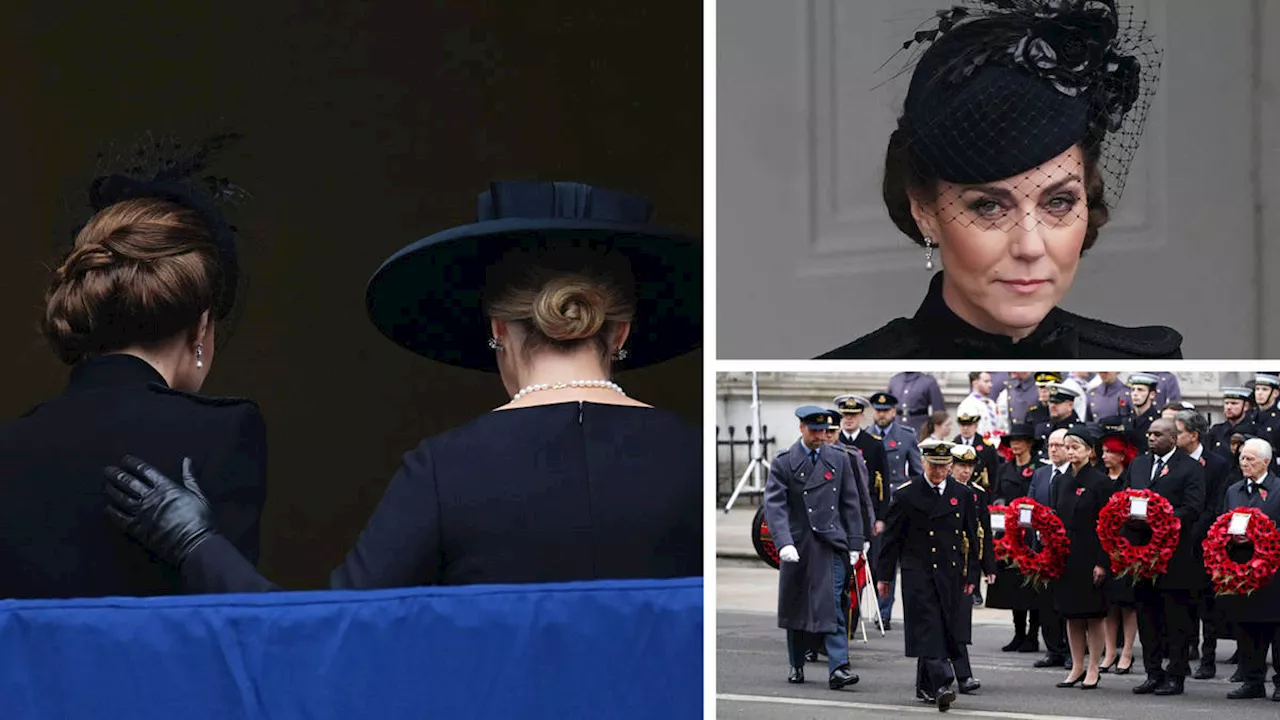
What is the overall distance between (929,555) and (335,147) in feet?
8.77

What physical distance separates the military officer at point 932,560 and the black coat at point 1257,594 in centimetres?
38

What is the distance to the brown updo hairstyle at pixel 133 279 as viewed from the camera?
2828 millimetres

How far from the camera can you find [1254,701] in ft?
7.64

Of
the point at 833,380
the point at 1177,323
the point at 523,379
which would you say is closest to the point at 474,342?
the point at 523,379

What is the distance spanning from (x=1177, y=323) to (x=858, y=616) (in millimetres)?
693

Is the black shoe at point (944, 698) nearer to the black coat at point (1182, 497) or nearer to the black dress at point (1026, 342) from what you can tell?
the black coat at point (1182, 497)

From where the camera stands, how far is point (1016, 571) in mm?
2451

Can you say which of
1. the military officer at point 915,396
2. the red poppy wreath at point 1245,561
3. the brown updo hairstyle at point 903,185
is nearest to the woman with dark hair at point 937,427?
the military officer at point 915,396

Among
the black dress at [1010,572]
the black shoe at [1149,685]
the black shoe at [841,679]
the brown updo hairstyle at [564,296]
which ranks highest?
the brown updo hairstyle at [564,296]

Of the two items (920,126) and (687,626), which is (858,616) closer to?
(687,626)

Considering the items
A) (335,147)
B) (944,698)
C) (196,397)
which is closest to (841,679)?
(944,698)

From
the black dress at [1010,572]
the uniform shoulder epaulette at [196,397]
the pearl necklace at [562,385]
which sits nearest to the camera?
the black dress at [1010,572]

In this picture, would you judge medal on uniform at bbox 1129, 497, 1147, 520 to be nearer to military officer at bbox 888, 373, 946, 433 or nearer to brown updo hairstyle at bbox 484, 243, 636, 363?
military officer at bbox 888, 373, 946, 433

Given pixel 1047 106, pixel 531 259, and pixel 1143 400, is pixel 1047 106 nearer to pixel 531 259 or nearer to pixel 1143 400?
pixel 1143 400
